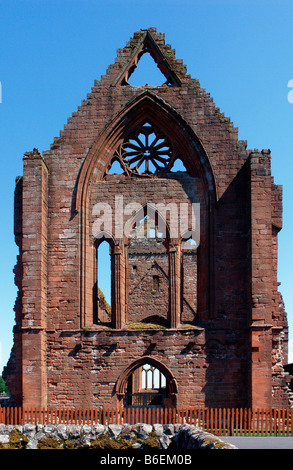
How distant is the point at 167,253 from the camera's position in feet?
64.8

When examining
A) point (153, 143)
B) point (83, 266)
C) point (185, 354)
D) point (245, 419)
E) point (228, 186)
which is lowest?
point (245, 419)

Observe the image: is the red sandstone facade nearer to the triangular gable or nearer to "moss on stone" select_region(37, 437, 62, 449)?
the triangular gable

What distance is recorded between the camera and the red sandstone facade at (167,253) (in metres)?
18.8

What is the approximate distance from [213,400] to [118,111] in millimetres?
8795

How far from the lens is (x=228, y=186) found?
779 inches

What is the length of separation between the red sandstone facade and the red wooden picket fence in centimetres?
63

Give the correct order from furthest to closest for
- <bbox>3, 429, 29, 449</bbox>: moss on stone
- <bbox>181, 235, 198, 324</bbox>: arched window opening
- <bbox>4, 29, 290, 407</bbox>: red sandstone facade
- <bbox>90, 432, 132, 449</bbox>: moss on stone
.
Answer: <bbox>181, 235, 198, 324</bbox>: arched window opening → <bbox>4, 29, 290, 407</bbox>: red sandstone facade → <bbox>3, 429, 29, 449</bbox>: moss on stone → <bbox>90, 432, 132, 449</bbox>: moss on stone

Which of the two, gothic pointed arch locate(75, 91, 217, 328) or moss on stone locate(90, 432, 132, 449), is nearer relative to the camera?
moss on stone locate(90, 432, 132, 449)

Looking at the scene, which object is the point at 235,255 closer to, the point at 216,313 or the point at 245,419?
the point at 216,313

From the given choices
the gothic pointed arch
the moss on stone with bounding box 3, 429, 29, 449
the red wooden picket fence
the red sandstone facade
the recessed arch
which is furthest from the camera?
the recessed arch

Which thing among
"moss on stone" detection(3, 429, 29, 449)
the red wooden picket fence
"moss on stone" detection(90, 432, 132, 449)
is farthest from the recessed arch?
"moss on stone" detection(90, 432, 132, 449)

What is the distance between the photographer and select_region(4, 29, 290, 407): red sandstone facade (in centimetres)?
1877
